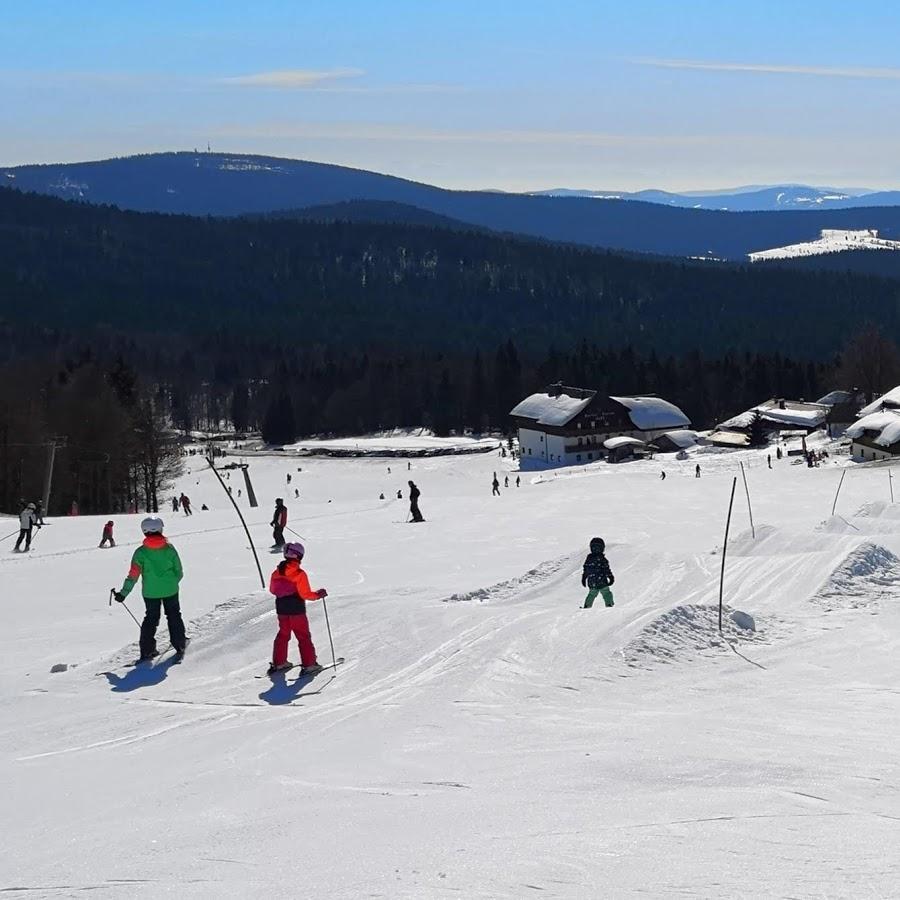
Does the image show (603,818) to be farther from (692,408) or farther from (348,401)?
(348,401)

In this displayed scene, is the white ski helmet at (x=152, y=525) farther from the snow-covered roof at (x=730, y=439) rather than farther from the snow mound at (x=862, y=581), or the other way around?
the snow-covered roof at (x=730, y=439)

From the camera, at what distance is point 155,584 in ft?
36.3

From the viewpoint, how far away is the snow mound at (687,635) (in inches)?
425

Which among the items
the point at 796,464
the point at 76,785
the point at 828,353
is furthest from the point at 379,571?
the point at 828,353

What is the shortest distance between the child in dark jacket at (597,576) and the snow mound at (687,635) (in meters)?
1.74

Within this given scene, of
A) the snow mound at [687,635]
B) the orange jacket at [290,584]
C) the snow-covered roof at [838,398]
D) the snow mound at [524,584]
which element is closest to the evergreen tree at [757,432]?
the snow-covered roof at [838,398]

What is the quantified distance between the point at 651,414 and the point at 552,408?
29.3 feet

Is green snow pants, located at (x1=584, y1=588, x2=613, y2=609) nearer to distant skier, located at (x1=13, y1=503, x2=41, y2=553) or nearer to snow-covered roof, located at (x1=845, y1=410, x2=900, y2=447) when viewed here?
distant skier, located at (x1=13, y1=503, x2=41, y2=553)

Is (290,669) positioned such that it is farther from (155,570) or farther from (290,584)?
(155,570)

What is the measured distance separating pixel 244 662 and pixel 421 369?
127 metres

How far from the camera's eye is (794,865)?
5492 mm

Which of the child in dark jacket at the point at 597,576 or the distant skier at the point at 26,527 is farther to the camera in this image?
the distant skier at the point at 26,527

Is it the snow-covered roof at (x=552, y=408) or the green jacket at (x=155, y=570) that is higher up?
the green jacket at (x=155, y=570)

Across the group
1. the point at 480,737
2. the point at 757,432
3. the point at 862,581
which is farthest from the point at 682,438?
the point at 480,737
